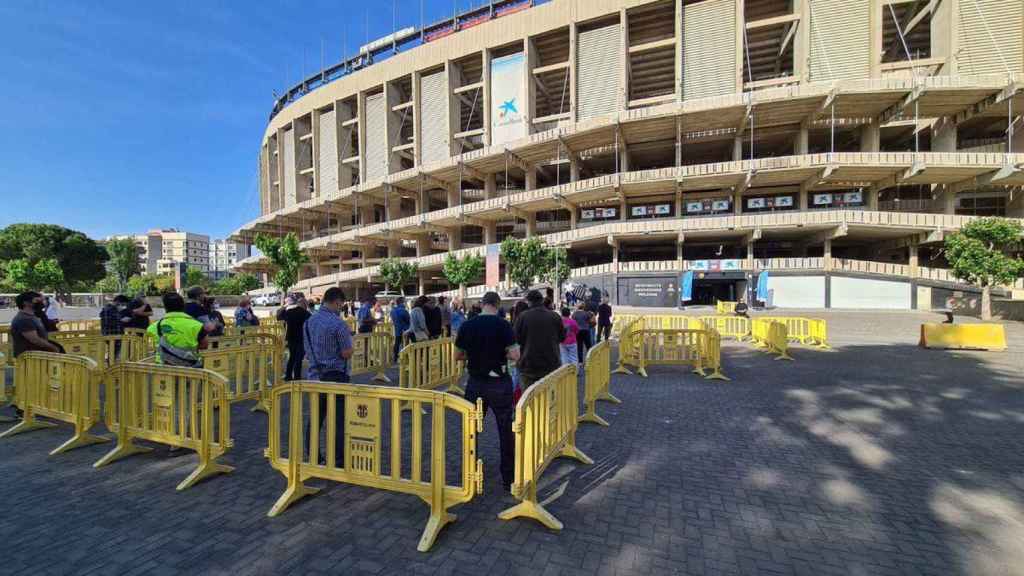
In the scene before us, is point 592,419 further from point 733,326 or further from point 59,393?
point 733,326

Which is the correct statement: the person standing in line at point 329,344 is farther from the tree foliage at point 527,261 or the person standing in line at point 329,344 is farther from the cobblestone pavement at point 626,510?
the tree foliage at point 527,261

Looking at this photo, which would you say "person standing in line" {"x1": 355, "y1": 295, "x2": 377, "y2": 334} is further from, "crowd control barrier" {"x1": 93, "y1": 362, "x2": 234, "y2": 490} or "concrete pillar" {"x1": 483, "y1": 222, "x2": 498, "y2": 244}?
"concrete pillar" {"x1": 483, "y1": 222, "x2": 498, "y2": 244}

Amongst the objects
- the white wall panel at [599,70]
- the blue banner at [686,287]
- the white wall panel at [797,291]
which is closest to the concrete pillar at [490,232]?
the white wall panel at [599,70]

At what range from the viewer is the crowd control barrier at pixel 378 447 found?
118 inches

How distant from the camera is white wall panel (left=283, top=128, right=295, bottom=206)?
5181 centimetres

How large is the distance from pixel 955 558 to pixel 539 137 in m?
33.6

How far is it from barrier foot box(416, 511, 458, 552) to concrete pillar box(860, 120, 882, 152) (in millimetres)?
38394

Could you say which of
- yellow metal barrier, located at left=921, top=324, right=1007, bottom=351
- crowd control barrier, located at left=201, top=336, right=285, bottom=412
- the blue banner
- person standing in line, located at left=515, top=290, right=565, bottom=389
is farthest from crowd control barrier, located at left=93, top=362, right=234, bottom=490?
the blue banner

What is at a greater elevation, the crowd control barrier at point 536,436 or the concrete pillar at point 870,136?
the concrete pillar at point 870,136

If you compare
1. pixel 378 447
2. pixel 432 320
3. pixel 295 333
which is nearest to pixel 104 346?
pixel 295 333

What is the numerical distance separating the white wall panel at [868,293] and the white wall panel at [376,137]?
41780mm

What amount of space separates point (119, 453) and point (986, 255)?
32.1m

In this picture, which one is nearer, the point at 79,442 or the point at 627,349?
the point at 79,442

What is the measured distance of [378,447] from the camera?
3.28 metres
